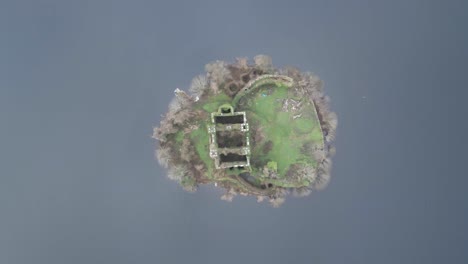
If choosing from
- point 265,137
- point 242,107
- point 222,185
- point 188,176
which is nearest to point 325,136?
point 265,137

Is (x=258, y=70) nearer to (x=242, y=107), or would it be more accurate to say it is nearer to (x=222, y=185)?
(x=242, y=107)

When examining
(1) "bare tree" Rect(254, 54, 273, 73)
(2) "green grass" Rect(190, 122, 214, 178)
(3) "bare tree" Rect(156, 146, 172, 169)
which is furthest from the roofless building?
(1) "bare tree" Rect(254, 54, 273, 73)

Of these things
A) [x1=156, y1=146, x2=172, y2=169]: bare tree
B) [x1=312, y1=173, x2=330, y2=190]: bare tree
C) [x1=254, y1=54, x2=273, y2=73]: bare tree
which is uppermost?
[x1=254, y1=54, x2=273, y2=73]: bare tree

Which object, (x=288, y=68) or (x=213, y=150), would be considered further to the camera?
(x=288, y=68)

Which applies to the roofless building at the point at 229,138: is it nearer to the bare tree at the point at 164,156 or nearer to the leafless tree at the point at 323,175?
the bare tree at the point at 164,156

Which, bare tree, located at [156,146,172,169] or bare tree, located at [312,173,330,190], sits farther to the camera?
bare tree, located at [312,173,330,190]

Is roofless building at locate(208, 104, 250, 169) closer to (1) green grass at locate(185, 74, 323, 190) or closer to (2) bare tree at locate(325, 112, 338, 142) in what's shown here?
(1) green grass at locate(185, 74, 323, 190)

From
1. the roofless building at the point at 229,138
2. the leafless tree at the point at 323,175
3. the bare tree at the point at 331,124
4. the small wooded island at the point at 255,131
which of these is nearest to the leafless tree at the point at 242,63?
the small wooded island at the point at 255,131
